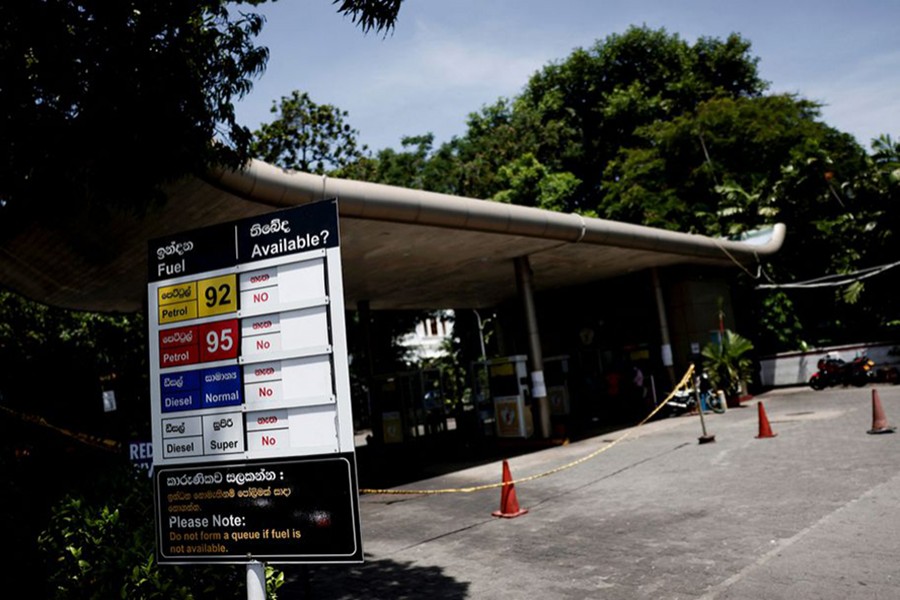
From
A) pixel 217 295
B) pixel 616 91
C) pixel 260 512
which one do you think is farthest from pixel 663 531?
pixel 616 91

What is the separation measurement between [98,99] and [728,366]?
68.3 ft

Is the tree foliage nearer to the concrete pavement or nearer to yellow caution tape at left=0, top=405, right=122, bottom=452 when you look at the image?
the concrete pavement

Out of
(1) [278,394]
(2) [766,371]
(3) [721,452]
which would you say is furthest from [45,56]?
(2) [766,371]

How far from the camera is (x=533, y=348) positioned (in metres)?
18.8

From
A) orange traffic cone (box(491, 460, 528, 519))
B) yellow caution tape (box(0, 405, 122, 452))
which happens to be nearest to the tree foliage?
yellow caution tape (box(0, 405, 122, 452))

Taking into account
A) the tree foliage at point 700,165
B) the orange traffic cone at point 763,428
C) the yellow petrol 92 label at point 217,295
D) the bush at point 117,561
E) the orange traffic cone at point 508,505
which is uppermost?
the tree foliage at point 700,165

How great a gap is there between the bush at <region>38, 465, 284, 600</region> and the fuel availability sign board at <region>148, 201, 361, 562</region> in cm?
67

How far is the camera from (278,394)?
12.4 feet

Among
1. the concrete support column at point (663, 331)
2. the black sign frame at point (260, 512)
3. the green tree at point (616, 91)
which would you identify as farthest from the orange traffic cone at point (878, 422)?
the green tree at point (616, 91)

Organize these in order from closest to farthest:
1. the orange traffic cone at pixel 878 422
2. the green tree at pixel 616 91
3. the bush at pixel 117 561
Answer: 1. the bush at pixel 117 561
2. the orange traffic cone at pixel 878 422
3. the green tree at pixel 616 91

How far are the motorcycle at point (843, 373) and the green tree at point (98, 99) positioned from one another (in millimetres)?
23644

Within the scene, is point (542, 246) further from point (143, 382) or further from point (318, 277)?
point (143, 382)

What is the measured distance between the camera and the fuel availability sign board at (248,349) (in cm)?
370

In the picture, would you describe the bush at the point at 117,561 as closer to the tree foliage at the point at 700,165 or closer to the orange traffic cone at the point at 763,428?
the orange traffic cone at the point at 763,428
